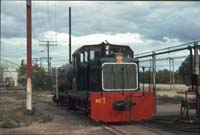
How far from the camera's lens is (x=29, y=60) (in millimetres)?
23656

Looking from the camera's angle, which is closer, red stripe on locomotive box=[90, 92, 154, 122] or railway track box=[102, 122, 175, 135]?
railway track box=[102, 122, 175, 135]

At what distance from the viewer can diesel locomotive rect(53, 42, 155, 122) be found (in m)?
17.8

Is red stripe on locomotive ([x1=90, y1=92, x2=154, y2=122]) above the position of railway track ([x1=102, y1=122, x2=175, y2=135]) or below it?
above

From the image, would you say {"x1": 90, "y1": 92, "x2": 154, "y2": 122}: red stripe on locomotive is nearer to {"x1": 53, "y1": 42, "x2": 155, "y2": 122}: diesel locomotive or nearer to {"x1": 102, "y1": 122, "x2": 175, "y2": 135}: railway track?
{"x1": 53, "y1": 42, "x2": 155, "y2": 122}: diesel locomotive

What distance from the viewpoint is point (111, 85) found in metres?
18.9

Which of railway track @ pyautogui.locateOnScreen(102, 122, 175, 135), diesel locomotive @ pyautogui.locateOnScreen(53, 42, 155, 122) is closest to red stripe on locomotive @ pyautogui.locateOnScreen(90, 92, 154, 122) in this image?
diesel locomotive @ pyautogui.locateOnScreen(53, 42, 155, 122)

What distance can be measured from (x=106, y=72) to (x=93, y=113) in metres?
2.10

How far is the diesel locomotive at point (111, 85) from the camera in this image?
17.8 meters

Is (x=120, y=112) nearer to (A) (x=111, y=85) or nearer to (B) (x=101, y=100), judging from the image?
(B) (x=101, y=100)

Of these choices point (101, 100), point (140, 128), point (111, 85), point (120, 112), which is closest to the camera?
point (140, 128)

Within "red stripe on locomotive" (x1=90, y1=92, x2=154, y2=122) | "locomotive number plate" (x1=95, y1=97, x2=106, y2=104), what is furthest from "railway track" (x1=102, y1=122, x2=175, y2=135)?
"locomotive number plate" (x1=95, y1=97, x2=106, y2=104)

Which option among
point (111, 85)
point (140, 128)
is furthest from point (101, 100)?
point (140, 128)

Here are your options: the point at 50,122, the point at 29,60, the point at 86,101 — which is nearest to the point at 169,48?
the point at 86,101

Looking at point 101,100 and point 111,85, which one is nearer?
point 101,100
